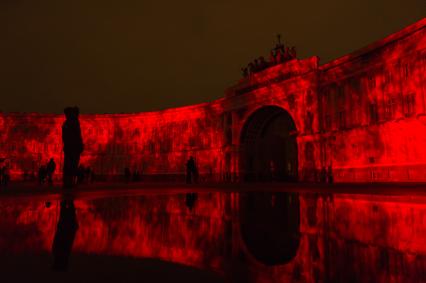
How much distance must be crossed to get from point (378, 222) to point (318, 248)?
2.10 m

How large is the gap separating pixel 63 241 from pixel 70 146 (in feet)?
45.6

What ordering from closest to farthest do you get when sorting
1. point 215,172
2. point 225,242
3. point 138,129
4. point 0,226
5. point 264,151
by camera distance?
1. point 225,242
2. point 0,226
3. point 264,151
4. point 215,172
5. point 138,129

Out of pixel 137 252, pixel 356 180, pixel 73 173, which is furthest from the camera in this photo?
pixel 356 180

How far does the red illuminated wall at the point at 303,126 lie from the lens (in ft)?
65.8

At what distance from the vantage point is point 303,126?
2706 cm

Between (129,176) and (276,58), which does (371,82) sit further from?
(129,176)

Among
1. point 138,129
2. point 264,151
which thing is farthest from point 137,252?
point 138,129

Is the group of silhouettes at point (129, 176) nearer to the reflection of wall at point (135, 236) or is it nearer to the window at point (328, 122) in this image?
the window at point (328, 122)

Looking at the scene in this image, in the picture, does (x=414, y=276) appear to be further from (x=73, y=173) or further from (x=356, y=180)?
(x=356, y=180)

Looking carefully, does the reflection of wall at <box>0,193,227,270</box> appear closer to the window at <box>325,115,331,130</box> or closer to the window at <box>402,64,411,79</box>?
the window at <box>402,64,411,79</box>

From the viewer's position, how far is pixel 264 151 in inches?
1325

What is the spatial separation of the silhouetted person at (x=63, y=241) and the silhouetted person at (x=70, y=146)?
1189 centimetres

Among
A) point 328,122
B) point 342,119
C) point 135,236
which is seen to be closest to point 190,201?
point 135,236

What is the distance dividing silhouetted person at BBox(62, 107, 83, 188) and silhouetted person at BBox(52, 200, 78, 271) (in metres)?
11.9
